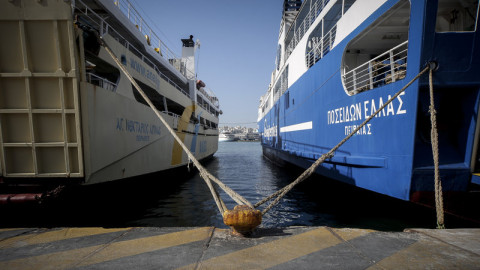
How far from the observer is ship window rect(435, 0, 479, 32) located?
15.7ft

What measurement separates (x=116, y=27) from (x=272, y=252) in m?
8.97

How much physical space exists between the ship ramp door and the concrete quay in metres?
2.12

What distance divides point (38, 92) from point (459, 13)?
8822 mm

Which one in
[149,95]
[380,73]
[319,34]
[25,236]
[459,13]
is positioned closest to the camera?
[25,236]

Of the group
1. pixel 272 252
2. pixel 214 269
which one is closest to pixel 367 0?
pixel 272 252

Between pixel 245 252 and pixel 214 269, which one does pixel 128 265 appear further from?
pixel 245 252

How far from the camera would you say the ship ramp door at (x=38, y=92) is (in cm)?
424

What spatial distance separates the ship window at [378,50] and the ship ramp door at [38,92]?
594cm

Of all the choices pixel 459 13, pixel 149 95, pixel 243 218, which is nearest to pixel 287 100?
pixel 149 95

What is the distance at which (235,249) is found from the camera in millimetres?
2338

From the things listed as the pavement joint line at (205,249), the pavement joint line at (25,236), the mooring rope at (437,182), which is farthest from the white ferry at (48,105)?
the mooring rope at (437,182)

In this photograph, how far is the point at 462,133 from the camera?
14.1 feet

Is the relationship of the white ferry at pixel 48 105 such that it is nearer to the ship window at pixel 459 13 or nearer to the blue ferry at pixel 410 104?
the blue ferry at pixel 410 104

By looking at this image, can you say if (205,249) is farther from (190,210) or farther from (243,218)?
(190,210)
